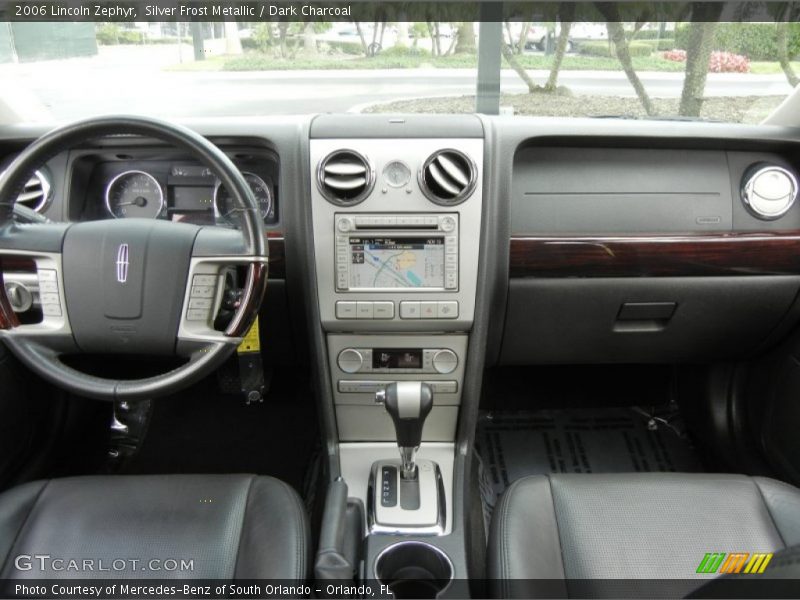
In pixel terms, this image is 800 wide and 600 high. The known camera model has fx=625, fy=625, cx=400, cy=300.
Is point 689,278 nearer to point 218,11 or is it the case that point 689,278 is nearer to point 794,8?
point 794,8

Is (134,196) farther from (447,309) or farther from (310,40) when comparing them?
(447,309)

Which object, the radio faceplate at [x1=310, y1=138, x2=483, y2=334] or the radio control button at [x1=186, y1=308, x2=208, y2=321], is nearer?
the radio control button at [x1=186, y1=308, x2=208, y2=321]

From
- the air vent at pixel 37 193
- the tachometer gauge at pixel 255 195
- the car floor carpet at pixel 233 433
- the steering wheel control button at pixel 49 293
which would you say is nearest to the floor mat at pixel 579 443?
the car floor carpet at pixel 233 433

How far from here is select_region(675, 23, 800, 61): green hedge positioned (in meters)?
1.53

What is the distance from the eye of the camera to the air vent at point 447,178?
1.46m

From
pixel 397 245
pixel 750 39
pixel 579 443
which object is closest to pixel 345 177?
pixel 397 245

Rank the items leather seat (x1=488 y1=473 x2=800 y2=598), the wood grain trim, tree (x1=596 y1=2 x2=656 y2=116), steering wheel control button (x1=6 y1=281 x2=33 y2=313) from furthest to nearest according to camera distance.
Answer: the wood grain trim
tree (x1=596 y1=2 x2=656 y2=116)
steering wheel control button (x1=6 y1=281 x2=33 y2=313)
leather seat (x1=488 y1=473 x2=800 y2=598)

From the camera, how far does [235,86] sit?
161cm

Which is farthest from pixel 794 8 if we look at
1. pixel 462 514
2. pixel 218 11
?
pixel 462 514

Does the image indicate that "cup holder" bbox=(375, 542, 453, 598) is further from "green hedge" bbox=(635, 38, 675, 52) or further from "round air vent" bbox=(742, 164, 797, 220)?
"green hedge" bbox=(635, 38, 675, 52)

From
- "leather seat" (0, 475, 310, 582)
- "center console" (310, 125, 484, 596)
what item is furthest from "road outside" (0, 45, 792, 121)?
"leather seat" (0, 475, 310, 582)

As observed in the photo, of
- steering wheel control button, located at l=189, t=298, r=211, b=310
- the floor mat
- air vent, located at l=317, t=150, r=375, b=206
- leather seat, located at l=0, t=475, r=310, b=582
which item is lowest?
the floor mat

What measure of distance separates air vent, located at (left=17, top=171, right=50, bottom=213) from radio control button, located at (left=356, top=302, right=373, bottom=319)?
2.72 feet

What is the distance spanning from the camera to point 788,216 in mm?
1636
